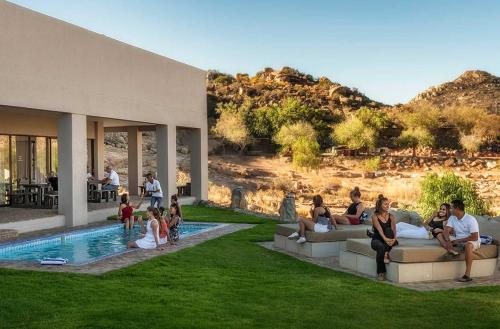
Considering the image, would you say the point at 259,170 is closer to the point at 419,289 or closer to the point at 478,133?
the point at 478,133

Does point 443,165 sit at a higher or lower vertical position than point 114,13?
lower

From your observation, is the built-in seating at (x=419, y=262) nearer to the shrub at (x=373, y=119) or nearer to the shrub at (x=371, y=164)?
the shrub at (x=371, y=164)

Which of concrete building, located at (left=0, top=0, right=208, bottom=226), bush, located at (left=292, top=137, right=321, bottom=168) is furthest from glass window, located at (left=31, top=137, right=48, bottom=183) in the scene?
bush, located at (left=292, top=137, right=321, bottom=168)

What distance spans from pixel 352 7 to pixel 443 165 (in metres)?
20.5

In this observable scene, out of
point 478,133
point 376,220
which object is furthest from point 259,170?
→ point 376,220

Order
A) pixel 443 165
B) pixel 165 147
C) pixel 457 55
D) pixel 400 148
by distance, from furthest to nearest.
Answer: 1. pixel 457 55
2. pixel 400 148
3. pixel 443 165
4. pixel 165 147

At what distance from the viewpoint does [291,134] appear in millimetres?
54344

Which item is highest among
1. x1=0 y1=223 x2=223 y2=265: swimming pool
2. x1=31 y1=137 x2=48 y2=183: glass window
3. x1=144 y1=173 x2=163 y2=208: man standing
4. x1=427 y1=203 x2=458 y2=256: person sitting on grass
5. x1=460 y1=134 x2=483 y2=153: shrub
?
x1=460 y1=134 x2=483 y2=153: shrub

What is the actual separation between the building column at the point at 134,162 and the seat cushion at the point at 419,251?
17253 millimetres

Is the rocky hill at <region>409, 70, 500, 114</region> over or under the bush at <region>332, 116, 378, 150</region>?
over

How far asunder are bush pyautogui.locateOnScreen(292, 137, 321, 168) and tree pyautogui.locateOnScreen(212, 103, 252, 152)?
19.9ft

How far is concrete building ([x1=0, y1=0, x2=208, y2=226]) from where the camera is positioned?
13.7 metres

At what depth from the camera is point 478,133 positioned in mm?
59406

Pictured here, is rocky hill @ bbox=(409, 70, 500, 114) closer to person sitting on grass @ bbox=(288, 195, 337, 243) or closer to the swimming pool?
the swimming pool
